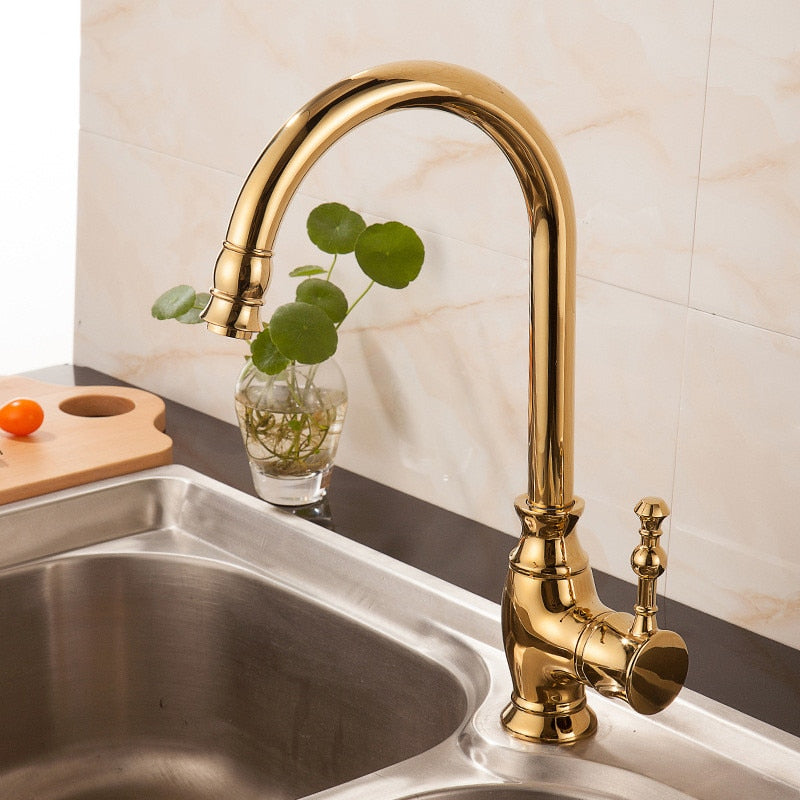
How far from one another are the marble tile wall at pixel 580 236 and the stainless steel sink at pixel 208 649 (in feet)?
0.53

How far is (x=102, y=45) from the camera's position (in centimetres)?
141

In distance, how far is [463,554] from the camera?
107cm

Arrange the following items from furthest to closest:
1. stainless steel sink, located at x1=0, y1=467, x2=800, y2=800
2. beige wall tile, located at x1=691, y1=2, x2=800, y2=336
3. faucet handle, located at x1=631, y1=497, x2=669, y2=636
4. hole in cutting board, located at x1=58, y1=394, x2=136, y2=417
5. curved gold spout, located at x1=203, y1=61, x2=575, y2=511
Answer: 1. hole in cutting board, located at x1=58, y1=394, x2=136, y2=417
2. stainless steel sink, located at x1=0, y1=467, x2=800, y2=800
3. beige wall tile, located at x1=691, y1=2, x2=800, y2=336
4. faucet handle, located at x1=631, y1=497, x2=669, y2=636
5. curved gold spout, located at x1=203, y1=61, x2=575, y2=511

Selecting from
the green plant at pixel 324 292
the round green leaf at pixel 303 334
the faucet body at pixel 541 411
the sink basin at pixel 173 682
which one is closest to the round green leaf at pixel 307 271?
the green plant at pixel 324 292

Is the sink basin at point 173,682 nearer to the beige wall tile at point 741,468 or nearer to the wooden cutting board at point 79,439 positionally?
the wooden cutting board at point 79,439

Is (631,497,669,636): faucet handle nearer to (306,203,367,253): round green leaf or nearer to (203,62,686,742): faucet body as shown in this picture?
(203,62,686,742): faucet body

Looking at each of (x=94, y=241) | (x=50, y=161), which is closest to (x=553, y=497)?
(x=94, y=241)

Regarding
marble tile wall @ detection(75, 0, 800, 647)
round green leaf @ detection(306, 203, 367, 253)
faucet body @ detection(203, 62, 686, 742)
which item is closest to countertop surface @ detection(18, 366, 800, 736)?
marble tile wall @ detection(75, 0, 800, 647)

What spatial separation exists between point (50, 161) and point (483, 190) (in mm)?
1043

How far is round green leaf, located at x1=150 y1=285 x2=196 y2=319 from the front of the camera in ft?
3.63

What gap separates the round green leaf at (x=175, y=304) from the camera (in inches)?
43.5

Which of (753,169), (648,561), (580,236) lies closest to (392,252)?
(580,236)

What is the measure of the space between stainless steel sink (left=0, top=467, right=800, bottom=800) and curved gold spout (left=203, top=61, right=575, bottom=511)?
210 millimetres

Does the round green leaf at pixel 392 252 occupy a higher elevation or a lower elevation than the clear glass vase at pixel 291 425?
higher
